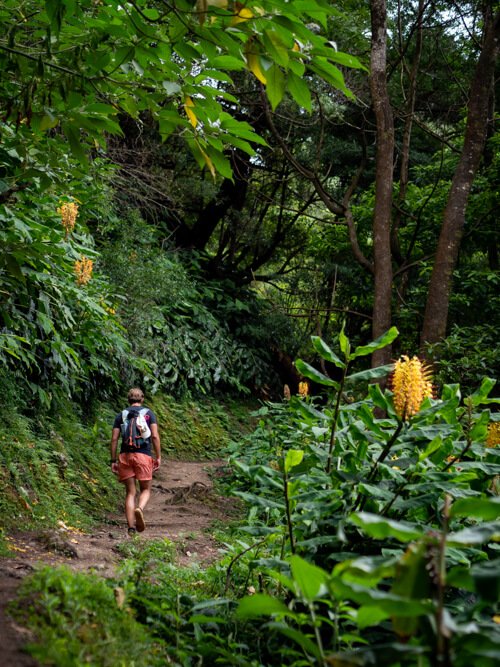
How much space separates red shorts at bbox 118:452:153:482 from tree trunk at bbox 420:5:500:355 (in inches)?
145

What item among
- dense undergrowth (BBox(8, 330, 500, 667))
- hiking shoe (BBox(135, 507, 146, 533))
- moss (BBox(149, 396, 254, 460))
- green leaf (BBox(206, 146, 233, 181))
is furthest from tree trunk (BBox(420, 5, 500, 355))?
green leaf (BBox(206, 146, 233, 181))

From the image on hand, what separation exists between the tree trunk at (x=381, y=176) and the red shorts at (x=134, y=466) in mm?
3373

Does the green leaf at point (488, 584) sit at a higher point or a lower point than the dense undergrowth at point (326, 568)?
higher

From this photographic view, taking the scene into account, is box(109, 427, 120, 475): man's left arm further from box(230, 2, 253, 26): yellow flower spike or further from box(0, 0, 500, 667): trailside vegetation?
box(230, 2, 253, 26): yellow flower spike

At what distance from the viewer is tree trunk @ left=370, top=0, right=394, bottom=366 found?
27.2ft

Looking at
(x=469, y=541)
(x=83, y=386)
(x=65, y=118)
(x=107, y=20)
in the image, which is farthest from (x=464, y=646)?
(x=83, y=386)

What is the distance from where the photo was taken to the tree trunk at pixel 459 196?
786 cm

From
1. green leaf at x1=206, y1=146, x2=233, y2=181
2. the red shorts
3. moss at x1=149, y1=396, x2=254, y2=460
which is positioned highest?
green leaf at x1=206, y1=146, x2=233, y2=181

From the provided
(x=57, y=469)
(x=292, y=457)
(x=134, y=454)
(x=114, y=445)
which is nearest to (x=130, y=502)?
(x=134, y=454)

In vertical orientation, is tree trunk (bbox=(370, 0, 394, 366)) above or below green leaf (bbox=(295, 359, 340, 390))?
above

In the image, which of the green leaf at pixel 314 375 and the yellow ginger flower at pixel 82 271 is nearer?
the green leaf at pixel 314 375

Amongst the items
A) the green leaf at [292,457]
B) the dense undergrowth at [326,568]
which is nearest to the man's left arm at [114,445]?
the dense undergrowth at [326,568]

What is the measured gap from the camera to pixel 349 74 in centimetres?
1323

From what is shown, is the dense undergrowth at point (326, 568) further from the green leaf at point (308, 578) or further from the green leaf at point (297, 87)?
the green leaf at point (297, 87)
